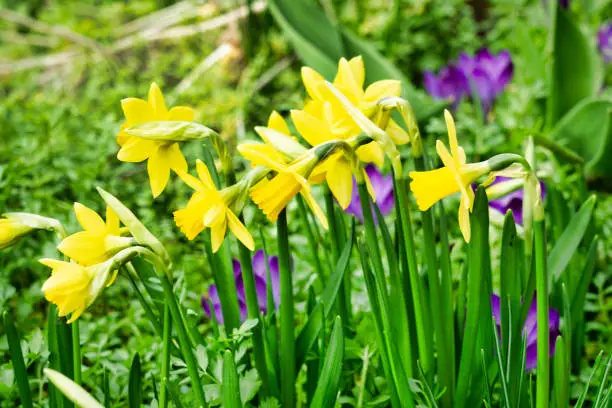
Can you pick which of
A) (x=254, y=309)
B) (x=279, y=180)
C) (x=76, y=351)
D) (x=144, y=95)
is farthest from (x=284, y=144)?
(x=144, y=95)

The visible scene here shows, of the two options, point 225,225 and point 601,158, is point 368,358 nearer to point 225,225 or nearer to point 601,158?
point 225,225

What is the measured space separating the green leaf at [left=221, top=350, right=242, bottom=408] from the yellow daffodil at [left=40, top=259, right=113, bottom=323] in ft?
0.58

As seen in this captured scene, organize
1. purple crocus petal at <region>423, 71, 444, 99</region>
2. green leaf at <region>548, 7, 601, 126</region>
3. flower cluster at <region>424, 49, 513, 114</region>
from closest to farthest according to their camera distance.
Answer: green leaf at <region>548, 7, 601, 126</region> → flower cluster at <region>424, 49, 513, 114</region> → purple crocus petal at <region>423, 71, 444, 99</region>

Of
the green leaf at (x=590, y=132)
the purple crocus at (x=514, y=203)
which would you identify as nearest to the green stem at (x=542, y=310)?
the purple crocus at (x=514, y=203)

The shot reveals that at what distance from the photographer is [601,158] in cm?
191

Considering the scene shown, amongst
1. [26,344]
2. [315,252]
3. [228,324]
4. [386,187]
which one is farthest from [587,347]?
[26,344]

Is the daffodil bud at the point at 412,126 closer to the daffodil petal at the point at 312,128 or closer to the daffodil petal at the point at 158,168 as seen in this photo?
the daffodil petal at the point at 312,128

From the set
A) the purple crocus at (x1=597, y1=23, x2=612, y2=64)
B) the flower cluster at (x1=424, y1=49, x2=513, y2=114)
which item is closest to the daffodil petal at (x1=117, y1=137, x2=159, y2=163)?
the flower cluster at (x1=424, y1=49, x2=513, y2=114)

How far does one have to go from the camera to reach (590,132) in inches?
73.3

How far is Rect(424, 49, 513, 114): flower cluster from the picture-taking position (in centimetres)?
215

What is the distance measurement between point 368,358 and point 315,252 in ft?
0.63

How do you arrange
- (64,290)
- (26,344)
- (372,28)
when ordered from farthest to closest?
(372,28)
(26,344)
(64,290)

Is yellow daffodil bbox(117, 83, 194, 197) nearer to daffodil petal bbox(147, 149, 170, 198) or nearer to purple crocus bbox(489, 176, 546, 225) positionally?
daffodil petal bbox(147, 149, 170, 198)

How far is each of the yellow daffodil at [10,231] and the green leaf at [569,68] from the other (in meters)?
1.64
